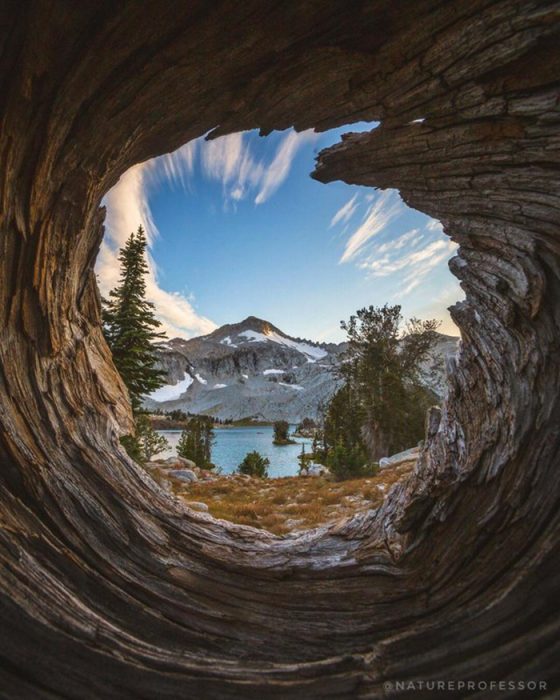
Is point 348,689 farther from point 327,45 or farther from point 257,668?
point 327,45

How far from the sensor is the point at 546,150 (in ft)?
11.9

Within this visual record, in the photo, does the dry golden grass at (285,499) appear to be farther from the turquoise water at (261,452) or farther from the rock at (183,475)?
the turquoise water at (261,452)

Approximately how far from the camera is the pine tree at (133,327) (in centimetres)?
1817

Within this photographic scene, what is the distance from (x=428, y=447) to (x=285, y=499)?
10696mm

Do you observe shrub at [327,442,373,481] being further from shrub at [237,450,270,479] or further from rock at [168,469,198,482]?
shrub at [237,450,270,479]

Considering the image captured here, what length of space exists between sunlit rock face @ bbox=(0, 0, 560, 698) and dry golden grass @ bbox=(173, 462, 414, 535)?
5.72 metres

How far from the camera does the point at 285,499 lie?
14.5 m

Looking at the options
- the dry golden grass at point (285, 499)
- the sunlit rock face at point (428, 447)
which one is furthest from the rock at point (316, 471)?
the sunlit rock face at point (428, 447)

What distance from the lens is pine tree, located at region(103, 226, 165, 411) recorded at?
59.6 ft

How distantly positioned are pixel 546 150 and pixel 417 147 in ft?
5.66

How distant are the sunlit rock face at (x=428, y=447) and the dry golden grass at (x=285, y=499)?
572 cm

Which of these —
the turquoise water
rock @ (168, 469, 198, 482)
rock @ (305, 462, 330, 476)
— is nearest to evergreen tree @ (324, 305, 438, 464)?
rock @ (305, 462, 330, 476)

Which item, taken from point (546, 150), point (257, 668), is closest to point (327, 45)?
point (546, 150)

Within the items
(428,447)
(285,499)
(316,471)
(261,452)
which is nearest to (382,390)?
(316,471)
